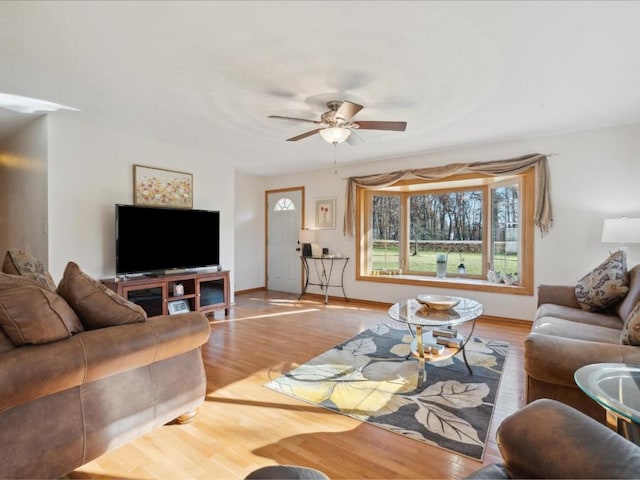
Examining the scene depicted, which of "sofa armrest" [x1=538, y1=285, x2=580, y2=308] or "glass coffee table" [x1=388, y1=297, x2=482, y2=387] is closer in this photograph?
"glass coffee table" [x1=388, y1=297, x2=482, y2=387]

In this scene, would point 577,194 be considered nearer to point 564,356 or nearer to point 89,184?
point 564,356

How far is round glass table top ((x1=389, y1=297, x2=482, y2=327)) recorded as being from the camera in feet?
8.18

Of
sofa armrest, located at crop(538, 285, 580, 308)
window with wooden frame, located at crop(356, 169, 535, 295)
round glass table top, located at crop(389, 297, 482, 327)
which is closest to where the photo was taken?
round glass table top, located at crop(389, 297, 482, 327)

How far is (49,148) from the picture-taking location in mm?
3416

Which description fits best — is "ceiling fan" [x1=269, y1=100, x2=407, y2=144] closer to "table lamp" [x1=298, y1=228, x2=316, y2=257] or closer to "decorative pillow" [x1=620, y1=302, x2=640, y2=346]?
"decorative pillow" [x1=620, y1=302, x2=640, y2=346]

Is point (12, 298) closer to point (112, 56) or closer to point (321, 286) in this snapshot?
point (112, 56)

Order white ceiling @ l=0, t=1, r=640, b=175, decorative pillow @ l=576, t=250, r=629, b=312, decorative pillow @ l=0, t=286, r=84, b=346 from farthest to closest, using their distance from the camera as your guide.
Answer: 1. decorative pillow @ l=576, t=250, r=629, b=312
2. white ceiling @ l=0, t=1, r=640, b=175
3. decorative pillow @ l=0, t=286, r=84, b=346

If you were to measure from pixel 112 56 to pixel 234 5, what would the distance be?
1109 mm

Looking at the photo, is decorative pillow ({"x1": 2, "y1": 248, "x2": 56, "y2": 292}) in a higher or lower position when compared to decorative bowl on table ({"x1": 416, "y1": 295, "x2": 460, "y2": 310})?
higher

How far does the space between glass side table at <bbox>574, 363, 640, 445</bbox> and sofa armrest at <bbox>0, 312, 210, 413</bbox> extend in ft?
6.27

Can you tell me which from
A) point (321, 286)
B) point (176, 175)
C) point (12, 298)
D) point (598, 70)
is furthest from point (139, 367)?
point (321, 286)

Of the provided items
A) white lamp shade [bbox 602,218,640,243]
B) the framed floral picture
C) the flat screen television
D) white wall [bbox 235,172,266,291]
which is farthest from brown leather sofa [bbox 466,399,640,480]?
white wall [bbox 235,172,266,291]

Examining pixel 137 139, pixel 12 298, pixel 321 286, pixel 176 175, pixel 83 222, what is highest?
pixel 137 139

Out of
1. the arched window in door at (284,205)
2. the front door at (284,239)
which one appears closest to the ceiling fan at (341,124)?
the front door at (284,239)
